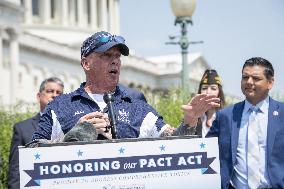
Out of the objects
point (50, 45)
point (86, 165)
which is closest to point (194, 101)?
point (86, 165)

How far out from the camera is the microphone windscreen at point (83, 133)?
3363 millimetres

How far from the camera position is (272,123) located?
199 inches

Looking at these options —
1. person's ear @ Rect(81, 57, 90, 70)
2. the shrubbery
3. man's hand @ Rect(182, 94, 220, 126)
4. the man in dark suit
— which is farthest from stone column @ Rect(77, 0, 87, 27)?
man's hand @ Rect(182, 94, 220, 126)

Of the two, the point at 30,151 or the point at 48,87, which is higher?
the point at 48,87

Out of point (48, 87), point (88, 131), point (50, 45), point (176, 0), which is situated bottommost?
point (88, 131)

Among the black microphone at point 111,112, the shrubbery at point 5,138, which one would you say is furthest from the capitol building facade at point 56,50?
the black microphone at point 111,112

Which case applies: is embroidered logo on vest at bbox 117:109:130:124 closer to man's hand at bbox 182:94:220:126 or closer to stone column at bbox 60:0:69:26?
man's hand at bbox 182:94:220:126

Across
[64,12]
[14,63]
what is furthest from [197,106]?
[64,12]

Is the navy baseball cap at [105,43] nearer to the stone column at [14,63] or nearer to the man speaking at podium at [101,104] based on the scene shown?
the man speaking at podium at [101,104]

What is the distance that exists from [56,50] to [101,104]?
5920 centimetres

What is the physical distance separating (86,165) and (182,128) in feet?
1.99

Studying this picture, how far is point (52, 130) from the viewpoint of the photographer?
12.3 ft

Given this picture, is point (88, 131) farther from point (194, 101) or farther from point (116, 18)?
point (116, 18)

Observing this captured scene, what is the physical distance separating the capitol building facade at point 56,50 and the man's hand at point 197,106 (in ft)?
132
